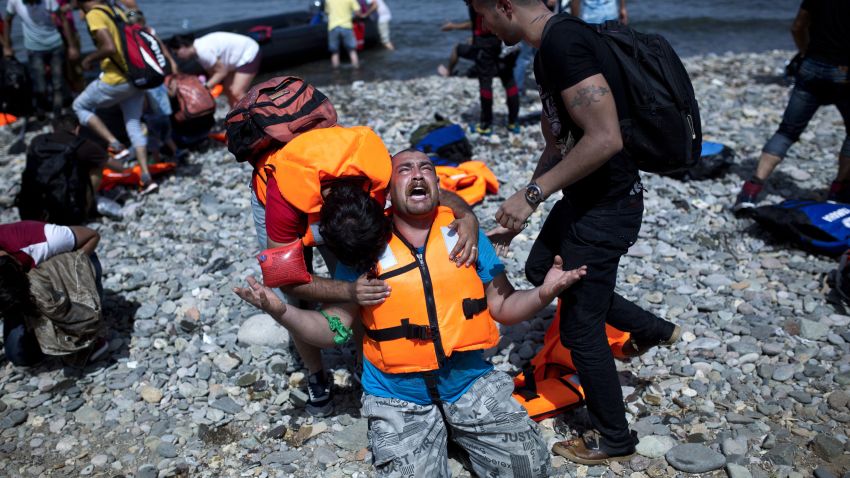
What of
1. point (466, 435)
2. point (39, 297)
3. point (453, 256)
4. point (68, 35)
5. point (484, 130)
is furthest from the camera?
point (68, 35)

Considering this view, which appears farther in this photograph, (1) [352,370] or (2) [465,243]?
(1) [352,370]

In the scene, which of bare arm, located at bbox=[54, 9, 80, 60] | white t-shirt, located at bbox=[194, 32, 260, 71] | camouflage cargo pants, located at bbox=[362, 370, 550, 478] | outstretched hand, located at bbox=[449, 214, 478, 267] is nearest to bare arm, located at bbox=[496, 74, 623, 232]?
outstretched hand, located at bbox=[449, 214, 478, 267]

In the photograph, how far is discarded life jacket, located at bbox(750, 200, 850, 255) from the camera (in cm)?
537

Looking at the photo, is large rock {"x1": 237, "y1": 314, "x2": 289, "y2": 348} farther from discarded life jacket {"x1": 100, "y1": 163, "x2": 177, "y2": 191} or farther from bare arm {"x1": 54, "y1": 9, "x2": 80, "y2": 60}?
bare arm {"x1": 54, "y1": 9, "x2": 80, "y2": 60}

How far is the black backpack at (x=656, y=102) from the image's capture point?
2.81 m

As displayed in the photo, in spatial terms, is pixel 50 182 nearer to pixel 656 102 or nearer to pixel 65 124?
pixel 65 124

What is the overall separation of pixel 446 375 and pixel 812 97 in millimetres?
4492

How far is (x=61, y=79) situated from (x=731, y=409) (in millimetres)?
11344

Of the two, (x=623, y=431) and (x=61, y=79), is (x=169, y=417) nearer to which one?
Answer: (x=623, y=431)

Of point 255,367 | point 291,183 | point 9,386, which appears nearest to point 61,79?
point 9,386

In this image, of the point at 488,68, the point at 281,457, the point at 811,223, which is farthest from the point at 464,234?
the point at 488,68

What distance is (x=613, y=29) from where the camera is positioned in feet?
9.78

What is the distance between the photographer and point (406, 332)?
327 cm

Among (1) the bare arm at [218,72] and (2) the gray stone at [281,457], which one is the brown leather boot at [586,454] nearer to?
(2) the gray stone at [281,457]
